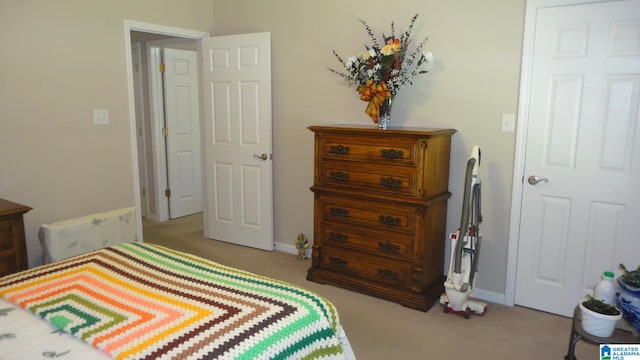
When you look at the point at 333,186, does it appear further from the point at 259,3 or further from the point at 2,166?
the point at 2,166

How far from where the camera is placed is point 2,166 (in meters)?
3.36

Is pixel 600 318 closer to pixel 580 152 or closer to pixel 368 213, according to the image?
pixel 580 152

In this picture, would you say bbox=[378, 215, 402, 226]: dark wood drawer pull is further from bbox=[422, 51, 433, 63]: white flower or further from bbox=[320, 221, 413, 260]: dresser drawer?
bbox=[422, 51, 433, 63]: white flower

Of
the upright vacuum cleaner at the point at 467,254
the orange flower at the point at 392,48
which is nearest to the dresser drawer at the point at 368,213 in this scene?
the upright vacuum cleaner at the point at 467,254

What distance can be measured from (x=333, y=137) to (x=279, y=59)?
3.91 ft

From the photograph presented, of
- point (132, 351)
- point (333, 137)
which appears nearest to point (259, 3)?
point (333, 137)

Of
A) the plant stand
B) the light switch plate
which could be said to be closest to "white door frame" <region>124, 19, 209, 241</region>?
the light switch plate

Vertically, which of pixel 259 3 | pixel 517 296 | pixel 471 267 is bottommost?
pixel 517 296

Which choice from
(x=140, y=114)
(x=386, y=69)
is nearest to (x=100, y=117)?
(x=140, y=114)

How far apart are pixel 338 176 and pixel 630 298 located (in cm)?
209

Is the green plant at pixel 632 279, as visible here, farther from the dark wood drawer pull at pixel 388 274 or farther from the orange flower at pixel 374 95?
the orange flower at pixel 374 95

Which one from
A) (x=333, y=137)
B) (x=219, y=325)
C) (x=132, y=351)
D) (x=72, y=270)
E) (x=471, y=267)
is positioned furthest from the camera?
(x=333, y=137)

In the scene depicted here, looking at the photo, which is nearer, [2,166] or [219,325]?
[219,325]

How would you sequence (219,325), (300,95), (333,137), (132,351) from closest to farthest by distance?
1. (132,351)
2. (219,325)
3. (333,137)
4. (300,95)
